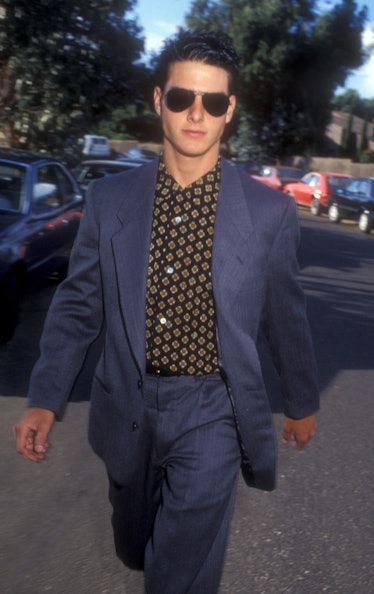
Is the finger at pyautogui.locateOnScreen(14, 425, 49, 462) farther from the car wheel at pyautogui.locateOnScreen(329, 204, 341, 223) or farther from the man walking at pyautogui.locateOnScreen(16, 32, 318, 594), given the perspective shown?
the car wheel at pyautogui.locateOnScreen(329, 204, 341, 223)

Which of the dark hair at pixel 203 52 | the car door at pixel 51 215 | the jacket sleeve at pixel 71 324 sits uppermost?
the dark hair at pixel 203 52

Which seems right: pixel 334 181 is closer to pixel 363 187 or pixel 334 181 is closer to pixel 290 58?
pixel 363 187

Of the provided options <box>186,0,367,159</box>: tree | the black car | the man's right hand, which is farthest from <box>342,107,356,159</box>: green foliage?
the man's right hand

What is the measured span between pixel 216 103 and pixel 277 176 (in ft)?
108

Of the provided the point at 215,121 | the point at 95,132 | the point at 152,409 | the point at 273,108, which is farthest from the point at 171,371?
the point at 273,108

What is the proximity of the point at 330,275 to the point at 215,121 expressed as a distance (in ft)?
42.4

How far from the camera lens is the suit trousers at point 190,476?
2.55 m

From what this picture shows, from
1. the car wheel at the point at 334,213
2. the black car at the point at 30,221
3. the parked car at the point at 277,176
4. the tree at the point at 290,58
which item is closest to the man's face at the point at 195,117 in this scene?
the black car at the point at 30,221

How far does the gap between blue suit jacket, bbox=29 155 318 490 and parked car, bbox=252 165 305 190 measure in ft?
103

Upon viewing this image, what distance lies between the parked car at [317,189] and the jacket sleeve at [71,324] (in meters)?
26.8

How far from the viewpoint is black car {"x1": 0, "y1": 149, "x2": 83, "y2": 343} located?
8.22m

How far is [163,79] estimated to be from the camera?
2.86 metres

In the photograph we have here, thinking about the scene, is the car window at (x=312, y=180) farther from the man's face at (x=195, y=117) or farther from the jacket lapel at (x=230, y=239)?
the jacket lapel at (x=230, y=239)

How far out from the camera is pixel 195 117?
273 cm
